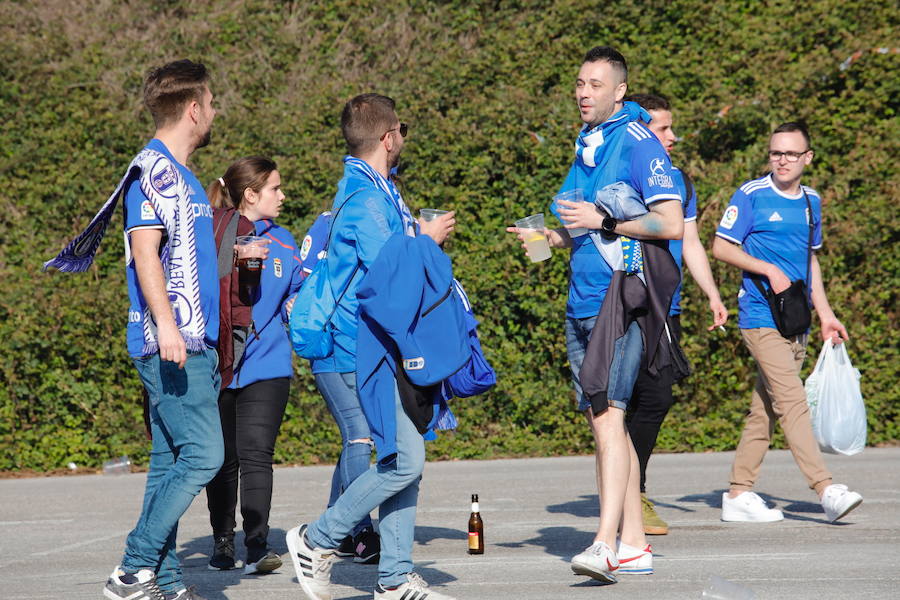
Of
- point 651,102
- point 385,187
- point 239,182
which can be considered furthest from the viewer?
point 651,102

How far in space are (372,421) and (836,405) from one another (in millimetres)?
4266

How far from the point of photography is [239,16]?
18734 millimetres

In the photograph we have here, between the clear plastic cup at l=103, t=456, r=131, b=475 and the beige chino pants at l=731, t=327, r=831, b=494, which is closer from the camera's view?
the beige chino pants at l=731, t=327, r=831, b=494

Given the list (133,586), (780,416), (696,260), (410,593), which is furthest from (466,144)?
(133,586)

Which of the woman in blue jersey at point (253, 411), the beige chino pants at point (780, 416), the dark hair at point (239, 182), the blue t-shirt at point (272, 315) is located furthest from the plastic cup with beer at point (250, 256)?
the beige chino pants at point (780, 416)

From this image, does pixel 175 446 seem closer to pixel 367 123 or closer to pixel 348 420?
pixel 348 420

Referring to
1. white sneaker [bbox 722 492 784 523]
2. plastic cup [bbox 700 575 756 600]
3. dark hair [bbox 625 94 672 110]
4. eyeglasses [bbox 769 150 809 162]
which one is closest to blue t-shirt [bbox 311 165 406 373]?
plastic cup [bbox 700 575 756 600]

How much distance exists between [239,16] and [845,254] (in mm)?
10559

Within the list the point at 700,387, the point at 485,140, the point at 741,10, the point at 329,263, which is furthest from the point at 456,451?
the point at 741,10

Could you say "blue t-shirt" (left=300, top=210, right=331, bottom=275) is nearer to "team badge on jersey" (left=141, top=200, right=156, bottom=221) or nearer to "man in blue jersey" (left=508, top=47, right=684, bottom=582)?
"man in blue jersey" (left=508, top=47, right=684, bottom=582)

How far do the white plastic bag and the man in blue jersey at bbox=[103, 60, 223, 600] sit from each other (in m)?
4.57

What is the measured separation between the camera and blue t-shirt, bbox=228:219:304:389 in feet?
22.0

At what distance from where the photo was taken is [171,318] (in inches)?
194

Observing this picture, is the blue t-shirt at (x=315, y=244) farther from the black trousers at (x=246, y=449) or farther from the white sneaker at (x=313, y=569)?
the white sneaker at (x=313, y=569)
